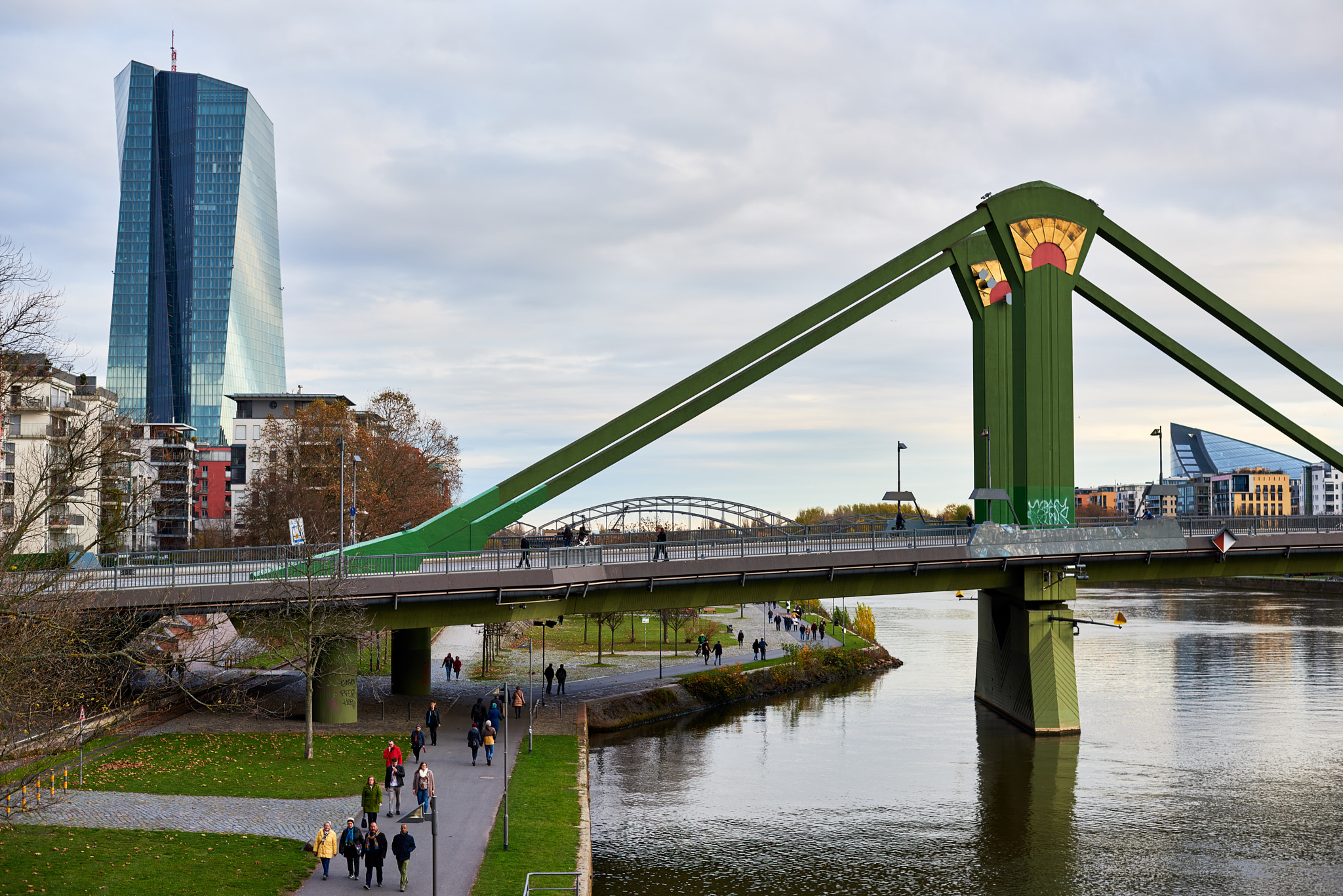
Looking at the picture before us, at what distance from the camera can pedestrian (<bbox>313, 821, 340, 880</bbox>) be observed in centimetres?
2358

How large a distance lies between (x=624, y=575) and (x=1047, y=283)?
76.7 ft

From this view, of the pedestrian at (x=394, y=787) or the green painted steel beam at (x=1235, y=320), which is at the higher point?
the green painted steel beam at (x=1235, y=320)

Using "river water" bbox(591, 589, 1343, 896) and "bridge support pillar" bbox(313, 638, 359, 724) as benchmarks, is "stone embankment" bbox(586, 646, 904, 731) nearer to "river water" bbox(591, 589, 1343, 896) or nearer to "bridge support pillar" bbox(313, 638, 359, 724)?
"river water" bbox(591, 589, 1343, 896)

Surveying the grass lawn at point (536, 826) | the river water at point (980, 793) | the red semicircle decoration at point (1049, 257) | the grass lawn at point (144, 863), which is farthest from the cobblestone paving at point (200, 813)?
the red semicircle decoration at point (1049, 257)

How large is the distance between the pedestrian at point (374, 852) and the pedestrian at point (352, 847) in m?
0.33

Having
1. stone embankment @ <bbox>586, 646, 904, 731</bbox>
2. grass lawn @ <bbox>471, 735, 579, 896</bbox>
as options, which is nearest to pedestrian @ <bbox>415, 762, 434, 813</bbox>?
grass lawn @ <bbox>471, 735, 579, 896</bbox>

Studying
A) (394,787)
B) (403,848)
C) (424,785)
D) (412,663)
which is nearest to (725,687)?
(412,663)

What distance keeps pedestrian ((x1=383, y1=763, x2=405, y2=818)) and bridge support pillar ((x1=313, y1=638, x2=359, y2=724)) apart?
11.4 m

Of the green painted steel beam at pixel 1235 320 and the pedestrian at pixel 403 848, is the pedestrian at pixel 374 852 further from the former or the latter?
the green painted steel beam at pixel 1235 320

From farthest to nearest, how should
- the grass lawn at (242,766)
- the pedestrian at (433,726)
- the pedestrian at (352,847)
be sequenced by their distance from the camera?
the pedestrian at (433,726) → the grass lawn at (242,766) → the pedestrian at (352,847)

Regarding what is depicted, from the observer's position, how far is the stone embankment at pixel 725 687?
48594 mm

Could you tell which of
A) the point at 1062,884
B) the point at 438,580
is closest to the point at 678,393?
the point at 438,580

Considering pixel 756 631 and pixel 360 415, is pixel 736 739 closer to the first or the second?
pixel 756 631

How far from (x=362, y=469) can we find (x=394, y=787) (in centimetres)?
4277
